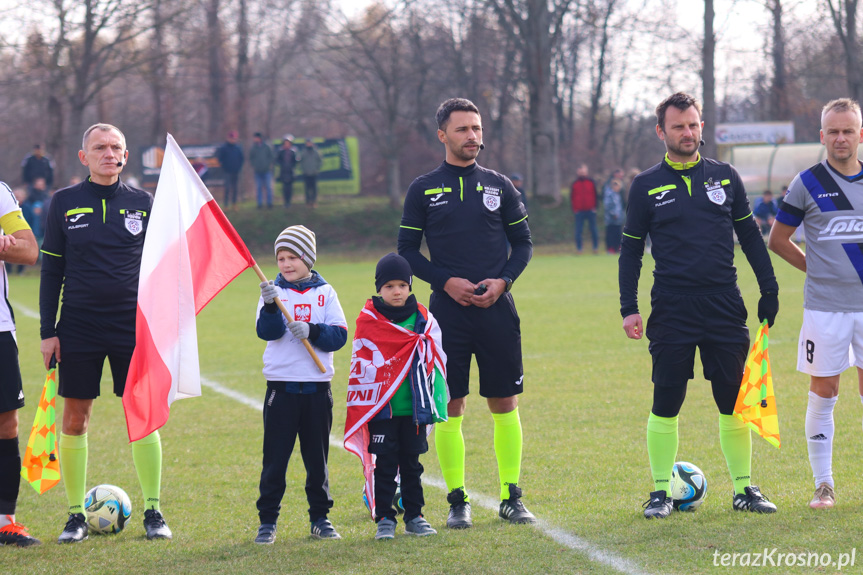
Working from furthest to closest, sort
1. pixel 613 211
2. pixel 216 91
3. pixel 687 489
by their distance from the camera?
pixel 216 91 → pixel 613 211 → pixel 687 489

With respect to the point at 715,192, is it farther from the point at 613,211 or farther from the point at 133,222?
the point at 613,211

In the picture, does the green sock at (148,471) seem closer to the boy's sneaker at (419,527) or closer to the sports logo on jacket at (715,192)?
the boy's sneaker at (419,527)

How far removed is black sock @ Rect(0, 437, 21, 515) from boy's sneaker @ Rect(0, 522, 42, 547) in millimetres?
106

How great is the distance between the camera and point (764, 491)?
18.5 ft

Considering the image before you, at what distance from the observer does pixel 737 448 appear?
5.43 metres

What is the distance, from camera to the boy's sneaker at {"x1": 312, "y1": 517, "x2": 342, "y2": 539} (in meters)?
5.11

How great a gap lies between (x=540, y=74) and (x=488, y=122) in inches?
426

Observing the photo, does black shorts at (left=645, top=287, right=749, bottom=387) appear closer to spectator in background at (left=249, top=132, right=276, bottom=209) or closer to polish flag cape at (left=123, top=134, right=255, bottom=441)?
polish flag cape at (left=123, top=134, right=255, bottom=441)

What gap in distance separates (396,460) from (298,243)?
1232 mm

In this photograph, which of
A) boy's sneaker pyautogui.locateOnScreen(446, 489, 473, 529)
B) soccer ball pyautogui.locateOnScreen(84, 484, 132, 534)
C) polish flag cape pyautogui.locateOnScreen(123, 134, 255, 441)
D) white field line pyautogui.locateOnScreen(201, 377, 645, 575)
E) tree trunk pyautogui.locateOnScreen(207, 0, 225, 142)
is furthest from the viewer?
tree trunk pyautogui.locateOnScreen(207, 0, 225, 142)

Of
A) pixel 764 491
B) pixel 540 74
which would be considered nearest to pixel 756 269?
pixel 764 491

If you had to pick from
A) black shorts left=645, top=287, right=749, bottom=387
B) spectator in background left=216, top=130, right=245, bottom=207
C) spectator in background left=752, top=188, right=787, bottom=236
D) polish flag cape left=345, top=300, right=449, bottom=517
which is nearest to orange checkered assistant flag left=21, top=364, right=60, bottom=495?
polish flag cape left=345, top=300, right=449, bottom=517

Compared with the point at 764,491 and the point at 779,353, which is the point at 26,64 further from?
the point at 764,491

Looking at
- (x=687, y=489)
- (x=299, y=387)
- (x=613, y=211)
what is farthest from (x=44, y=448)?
(x=613, y=211)
